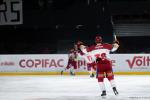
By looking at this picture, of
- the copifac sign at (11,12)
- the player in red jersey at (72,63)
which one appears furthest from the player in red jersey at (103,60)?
the copifac sign at (11,12)

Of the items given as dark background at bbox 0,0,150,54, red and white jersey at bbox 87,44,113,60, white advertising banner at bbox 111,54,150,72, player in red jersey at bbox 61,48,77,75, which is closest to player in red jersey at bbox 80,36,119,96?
red and white jersey at bbox 87,44,113,60

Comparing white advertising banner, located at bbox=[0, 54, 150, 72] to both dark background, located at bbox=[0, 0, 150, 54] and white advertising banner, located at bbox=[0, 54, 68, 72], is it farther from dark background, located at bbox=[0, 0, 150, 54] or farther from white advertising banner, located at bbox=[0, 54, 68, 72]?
dark background, located at bbox=[0, 0, 150, 54]

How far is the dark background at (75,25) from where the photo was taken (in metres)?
24.0

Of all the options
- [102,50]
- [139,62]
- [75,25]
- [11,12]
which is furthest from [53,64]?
[102,50]

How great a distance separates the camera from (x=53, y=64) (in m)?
18.9

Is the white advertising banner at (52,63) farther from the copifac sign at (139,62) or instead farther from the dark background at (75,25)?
the dark background at (75,25)

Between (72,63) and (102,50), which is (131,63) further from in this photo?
(102,50)

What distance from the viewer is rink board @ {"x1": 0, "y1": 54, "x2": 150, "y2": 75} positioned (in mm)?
18500

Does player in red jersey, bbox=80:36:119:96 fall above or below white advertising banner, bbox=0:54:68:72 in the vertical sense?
above

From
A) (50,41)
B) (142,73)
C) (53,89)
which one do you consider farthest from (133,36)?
(53,89)

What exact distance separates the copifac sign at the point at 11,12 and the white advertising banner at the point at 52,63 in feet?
20.8

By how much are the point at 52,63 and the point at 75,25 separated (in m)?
6.16

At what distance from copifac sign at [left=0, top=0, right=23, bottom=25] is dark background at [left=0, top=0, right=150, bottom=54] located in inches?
10.6

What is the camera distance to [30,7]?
25391 mm
